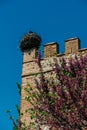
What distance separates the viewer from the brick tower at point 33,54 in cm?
1508

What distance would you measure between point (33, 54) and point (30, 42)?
0.66 meters

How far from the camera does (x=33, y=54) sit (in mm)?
16125

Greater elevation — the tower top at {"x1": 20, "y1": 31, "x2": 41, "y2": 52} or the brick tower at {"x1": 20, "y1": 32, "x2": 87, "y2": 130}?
the tower top at {"x1": 20, "y1": 31, "x2": 41, "y2": 52}

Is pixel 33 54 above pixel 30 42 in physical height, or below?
below

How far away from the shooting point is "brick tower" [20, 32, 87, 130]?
15.1m

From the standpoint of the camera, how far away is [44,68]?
1530 cm

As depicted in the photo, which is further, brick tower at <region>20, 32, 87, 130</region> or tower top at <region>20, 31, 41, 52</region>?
tower top at <region>20, 31, 41, 52</region>

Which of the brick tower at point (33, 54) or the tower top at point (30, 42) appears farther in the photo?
the tower top at point (30, 42)

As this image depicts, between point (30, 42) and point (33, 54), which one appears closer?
point (33, 54)

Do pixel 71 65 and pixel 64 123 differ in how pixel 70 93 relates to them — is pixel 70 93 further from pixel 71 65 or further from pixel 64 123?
pixel 71 65

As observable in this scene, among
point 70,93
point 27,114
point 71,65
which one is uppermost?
point 71,65

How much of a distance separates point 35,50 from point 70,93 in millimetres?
5889

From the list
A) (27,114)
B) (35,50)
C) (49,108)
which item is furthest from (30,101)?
(49,108)

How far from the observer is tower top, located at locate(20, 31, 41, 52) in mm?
16438
